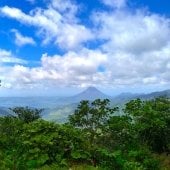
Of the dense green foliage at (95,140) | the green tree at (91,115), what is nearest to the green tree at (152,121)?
the dense green foliage at (95,140)

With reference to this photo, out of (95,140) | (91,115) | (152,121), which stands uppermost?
(91,115)

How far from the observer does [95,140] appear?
21.2 metres

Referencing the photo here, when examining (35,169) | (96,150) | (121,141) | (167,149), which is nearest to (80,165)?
(96,150)

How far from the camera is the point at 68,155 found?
17703 mm

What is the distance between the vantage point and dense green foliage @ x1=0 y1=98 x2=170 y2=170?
1611 cm

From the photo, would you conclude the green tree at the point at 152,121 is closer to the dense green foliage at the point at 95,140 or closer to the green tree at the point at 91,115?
the dense green foliage at the point at 95,140

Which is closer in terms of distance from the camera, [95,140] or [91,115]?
[95,140]

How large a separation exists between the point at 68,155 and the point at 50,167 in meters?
1.71

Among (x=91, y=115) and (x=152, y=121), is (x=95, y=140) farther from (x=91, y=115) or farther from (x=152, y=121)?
(x=152, y=121)

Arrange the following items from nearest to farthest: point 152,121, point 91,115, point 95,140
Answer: point 152,121 < point 95,140 < point 91,115

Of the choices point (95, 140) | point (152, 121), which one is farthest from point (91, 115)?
point (152, 121)

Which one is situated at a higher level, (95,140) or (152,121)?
(152,121)

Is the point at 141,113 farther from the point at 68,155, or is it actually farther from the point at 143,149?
the point at 68,155

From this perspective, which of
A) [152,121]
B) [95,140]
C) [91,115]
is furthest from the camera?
[91,115]
